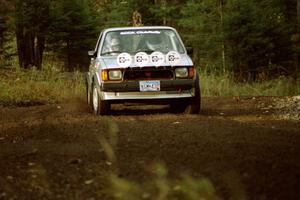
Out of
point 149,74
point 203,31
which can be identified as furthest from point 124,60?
point 203,31

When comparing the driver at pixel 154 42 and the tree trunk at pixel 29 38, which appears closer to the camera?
the driver at pixel 154 42

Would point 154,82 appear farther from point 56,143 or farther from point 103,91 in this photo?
point 56,143

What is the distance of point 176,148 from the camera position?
7.07m

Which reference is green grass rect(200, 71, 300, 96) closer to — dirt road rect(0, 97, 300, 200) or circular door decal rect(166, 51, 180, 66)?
circular door decal rect(166, 51, 180, 66)

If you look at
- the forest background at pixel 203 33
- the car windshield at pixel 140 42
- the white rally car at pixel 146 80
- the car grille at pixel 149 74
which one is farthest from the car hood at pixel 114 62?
the forest background at pixel 203 33

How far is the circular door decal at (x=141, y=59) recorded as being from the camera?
11098 mm

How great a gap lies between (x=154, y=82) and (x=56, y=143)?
3584 millimetres

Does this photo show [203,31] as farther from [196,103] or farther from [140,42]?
[196,103]

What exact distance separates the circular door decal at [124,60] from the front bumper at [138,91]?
0.35 meters

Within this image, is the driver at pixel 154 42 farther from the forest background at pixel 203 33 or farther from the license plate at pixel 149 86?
the forest background at pixel 203 33

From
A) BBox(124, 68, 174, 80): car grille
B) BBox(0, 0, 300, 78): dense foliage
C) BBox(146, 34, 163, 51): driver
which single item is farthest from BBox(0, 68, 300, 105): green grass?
BBox(124, 68, 174, 80): car grille

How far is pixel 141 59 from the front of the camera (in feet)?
36.8

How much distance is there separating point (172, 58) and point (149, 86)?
76 centimetres

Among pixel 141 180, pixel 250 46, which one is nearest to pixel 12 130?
pixel 141 180
